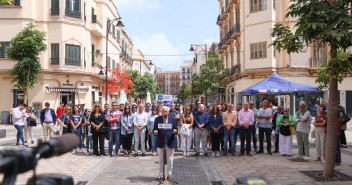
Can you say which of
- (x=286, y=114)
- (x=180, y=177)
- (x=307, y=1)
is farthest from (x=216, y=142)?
(x=307, y=1)

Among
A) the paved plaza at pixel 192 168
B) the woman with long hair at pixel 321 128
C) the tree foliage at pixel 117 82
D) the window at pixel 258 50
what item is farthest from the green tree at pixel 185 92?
the woman with long hair at pixel 321 128

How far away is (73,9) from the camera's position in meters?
29.4

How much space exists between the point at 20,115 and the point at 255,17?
21397 mm

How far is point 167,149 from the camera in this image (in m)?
7.79

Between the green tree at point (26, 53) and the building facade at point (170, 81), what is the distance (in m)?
131

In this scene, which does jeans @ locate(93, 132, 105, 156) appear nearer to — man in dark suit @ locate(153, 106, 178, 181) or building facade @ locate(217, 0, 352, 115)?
man in dark suit @ locate(153, 106, 178, 181)

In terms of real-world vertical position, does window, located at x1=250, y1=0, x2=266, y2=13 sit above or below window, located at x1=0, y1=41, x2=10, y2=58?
above

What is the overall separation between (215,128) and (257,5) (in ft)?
64.2

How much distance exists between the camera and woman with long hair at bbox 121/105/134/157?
11.6 m

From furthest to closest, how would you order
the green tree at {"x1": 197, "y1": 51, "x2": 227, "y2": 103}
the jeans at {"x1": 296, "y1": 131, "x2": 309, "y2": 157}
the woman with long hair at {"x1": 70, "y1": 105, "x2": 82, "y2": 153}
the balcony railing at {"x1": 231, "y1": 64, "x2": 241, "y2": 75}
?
the green tree at {"x1": 197, "y1": 51, "x2": 227, "y2": 103} → the balcony railing at {"x1": 231, "y1": 64, "x2": 241, "y2": 75} → the woman with long hair at {"x1": 70, "y1": 105, "x2": 82, "y2": 153} → the jeans at {"x1": 296, "y1": 131, "x2": 309, "y2": 157}

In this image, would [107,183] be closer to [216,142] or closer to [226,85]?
[216,142]

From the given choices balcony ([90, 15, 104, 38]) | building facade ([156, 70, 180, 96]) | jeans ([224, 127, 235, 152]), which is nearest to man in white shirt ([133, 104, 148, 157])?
jeans ([224, 127, 235, 152])

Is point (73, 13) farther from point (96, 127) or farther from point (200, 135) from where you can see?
point (200, 135)

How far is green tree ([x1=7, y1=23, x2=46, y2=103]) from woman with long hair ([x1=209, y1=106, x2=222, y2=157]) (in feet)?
58.5
